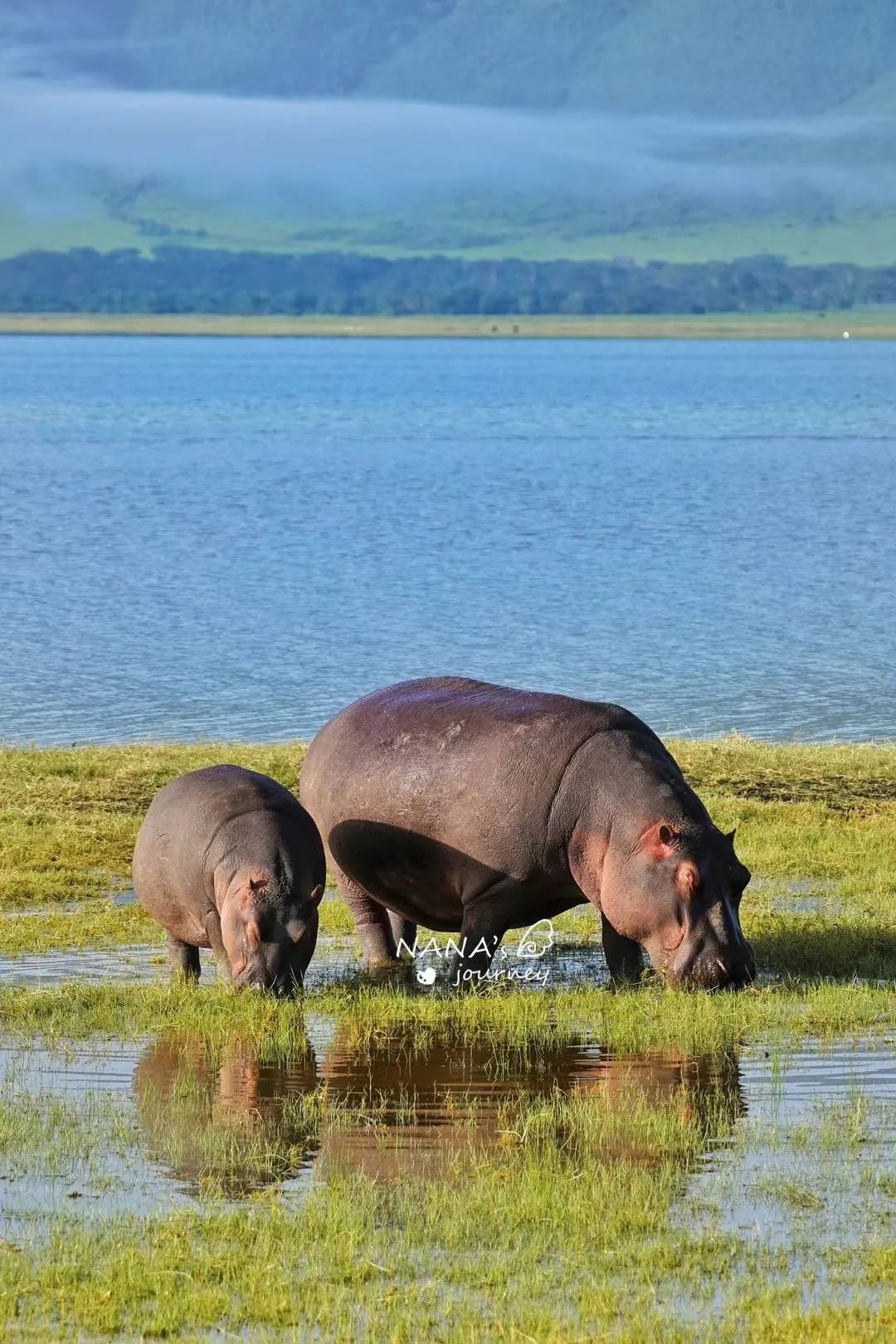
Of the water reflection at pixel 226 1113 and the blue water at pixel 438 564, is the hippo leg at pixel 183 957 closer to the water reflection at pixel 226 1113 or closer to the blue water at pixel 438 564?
the water reflection at pixel 226 1113

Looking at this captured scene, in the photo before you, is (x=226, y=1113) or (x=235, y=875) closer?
(x=226, y=1113)

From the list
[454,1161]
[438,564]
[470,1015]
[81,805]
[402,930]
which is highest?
[454,1161]

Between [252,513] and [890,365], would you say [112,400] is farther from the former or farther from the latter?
[890,365]

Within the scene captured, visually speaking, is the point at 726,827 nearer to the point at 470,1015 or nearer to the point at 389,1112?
the point at 470,1015

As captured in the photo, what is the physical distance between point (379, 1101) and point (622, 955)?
2408 mm

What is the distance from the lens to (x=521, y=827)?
10812 millimetres

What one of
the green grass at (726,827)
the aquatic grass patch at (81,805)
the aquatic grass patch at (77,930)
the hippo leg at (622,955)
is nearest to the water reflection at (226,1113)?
the hippo leg at (622,955)

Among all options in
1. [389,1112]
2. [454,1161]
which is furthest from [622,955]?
[454,1161]

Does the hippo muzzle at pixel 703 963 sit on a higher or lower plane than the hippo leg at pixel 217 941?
higher

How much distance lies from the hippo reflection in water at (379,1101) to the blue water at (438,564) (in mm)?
12328

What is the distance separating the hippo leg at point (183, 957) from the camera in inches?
450

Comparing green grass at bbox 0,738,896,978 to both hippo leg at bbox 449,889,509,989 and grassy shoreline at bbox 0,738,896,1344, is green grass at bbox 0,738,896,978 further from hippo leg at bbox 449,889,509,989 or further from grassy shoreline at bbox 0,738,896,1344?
hippo leg at bbox 449,889,509,989

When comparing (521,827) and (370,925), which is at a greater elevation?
(521,827)

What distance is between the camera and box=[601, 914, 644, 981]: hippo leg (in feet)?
36.3
